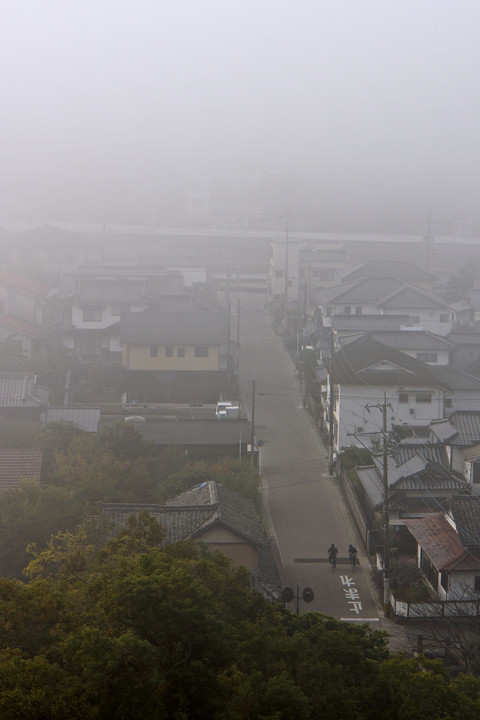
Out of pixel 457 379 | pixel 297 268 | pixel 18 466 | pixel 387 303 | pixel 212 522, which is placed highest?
pixel 297 268

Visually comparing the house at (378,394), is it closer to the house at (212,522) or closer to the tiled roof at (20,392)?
the house at (212,522)

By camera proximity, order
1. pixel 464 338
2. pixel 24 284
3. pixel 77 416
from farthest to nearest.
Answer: pixel 24 284 < pixel 464 338 < pixel 77 416

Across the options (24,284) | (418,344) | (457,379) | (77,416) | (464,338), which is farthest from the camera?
(24,284)

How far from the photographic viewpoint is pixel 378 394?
397 inches

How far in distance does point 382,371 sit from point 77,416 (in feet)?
12.9

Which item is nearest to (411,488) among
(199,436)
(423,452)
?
(423,452)

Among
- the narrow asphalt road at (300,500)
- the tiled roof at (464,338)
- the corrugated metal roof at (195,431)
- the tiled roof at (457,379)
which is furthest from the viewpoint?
the tiled roof at (464,338)

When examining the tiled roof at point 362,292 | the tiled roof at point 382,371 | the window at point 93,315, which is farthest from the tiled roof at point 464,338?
the window at point 93,315

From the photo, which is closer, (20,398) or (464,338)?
(20,398)

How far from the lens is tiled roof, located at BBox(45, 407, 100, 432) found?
9734mm

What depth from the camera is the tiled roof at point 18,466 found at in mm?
7379

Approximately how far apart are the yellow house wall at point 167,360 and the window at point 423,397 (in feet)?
12.8

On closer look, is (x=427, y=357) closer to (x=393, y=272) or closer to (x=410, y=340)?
(x=410, y=340)

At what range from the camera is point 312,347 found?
48.0 feet
